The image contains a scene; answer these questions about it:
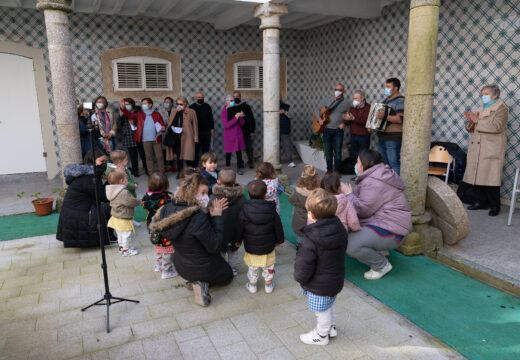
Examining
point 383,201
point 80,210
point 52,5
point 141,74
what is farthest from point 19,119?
point 383,201

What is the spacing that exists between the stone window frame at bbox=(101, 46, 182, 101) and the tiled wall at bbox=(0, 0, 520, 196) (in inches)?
4.8

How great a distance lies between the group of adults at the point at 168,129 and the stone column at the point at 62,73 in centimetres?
204

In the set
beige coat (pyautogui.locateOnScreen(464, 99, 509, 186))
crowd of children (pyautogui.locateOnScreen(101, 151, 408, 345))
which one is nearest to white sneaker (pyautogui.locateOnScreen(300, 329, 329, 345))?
crowd of children (pyautogui.locateOnScreen(101, 151, 408, 345))

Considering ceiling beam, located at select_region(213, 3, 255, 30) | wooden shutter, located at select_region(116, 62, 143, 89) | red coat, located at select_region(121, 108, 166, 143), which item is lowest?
red coat, located at select_region(121, 108, 166, 143)

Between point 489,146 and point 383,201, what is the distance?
2.67 metres

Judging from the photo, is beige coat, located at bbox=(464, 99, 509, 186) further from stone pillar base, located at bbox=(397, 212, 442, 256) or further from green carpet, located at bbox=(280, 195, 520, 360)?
green carpet, located at bbox=(280, 195, 520, 360)

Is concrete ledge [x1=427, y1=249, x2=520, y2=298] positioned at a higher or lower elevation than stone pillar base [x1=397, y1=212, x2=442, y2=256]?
lower

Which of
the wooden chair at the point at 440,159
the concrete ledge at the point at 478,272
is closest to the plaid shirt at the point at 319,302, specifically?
the concrete ledge at the point at 478,272

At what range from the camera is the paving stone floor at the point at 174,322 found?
2910mm

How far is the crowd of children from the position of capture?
2.78m

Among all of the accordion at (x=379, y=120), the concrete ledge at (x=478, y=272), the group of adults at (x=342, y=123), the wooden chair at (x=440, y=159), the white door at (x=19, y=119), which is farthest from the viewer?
the white door at (x=19, y=119)

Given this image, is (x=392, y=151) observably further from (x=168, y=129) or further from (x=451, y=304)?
(x=168, y=129)

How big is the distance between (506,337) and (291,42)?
8619mm

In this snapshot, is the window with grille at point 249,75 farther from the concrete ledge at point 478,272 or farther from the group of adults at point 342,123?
the concrete ledge at point 478,272
